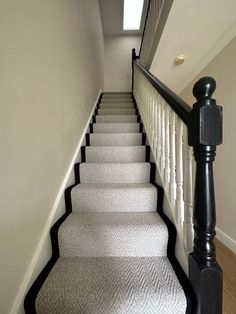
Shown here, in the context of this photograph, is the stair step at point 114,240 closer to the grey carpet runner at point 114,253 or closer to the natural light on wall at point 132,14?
the grey carpet runner at point 114,253

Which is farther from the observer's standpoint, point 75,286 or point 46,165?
point 46,165

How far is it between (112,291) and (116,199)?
2.07 feet

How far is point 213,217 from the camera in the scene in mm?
758

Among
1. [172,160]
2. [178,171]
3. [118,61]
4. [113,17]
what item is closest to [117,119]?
[172,160]

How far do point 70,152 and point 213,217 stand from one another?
4.07ft

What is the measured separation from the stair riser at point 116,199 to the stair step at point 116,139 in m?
0.85

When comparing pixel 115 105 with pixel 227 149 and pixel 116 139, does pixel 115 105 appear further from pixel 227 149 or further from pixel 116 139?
pixel 227 149

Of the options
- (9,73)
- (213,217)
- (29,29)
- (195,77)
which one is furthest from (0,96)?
(195,77)

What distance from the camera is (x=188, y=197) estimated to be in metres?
0.93

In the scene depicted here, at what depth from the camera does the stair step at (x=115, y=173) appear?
172 centimetres

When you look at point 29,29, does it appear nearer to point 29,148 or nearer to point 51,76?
point 51,76

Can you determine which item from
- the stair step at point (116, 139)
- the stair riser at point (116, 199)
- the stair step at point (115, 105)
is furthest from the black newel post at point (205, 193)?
the stair step at point (115, 105)

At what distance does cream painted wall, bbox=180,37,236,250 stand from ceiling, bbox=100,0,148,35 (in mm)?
2813

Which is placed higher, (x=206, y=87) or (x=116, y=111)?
(x=116, y=111)
